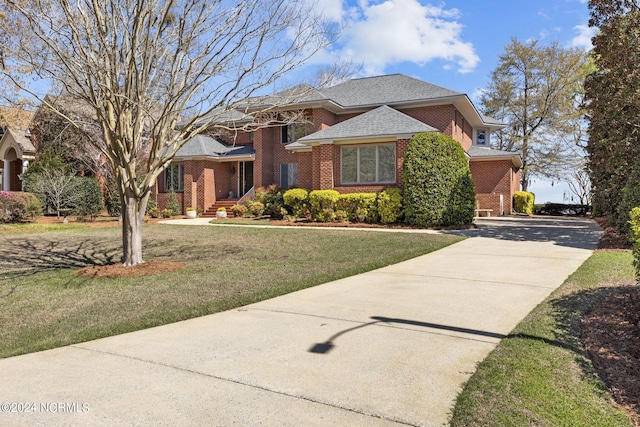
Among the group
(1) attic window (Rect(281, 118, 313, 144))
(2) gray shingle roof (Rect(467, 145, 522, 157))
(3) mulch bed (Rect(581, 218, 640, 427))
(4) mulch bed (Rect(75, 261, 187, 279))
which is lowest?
(3) mulch bed (Rect(581, 218, 640, 427))

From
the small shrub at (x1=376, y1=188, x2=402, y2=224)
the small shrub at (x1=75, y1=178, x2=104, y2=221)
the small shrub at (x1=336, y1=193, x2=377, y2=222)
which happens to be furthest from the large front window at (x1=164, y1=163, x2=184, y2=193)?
the small shrub at (x1=376, y1=188, x2=402, y2=224)

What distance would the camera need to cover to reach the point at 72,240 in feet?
43.7

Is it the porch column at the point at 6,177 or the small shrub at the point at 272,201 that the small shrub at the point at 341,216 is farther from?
the porch column at the point at 6,177

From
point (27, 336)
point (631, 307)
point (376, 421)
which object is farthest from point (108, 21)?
point (631, 307)

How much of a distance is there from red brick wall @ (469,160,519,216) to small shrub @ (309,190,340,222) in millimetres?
11622

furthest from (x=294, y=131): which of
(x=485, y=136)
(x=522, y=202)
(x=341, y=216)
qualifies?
(x=522, y=202)

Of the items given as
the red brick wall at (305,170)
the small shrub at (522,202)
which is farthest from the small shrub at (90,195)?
the small shrub at (522,202)

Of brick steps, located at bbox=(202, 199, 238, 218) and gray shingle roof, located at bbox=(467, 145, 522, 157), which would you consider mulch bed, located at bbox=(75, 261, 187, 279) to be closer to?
brick steps, located at bbox=(202, 199, 238, 218)

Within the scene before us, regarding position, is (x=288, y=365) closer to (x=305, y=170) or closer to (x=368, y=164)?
(x=368, y=164)

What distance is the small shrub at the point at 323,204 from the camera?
1844 cm

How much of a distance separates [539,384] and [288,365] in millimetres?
1958

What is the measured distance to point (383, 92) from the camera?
23.3m

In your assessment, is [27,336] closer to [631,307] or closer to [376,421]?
[376,421]

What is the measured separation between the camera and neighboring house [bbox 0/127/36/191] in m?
27.3
